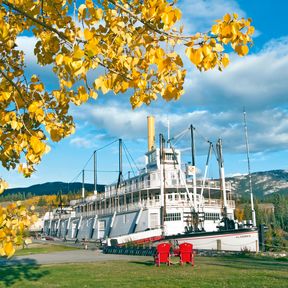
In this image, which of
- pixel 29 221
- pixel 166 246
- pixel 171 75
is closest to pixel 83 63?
pixel 171 75

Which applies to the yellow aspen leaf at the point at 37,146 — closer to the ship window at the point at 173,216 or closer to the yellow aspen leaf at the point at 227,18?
the yellow aspen leaf at the point at 227,18

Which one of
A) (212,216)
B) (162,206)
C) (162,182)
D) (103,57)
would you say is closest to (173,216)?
(162,206)

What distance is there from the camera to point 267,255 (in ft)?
79.0

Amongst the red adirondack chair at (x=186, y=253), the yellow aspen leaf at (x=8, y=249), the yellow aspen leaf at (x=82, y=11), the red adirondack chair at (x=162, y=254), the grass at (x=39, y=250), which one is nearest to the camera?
the yellow aspen leaf at (x=8, y=249)

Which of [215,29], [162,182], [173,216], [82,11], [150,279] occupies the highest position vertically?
[162,182]

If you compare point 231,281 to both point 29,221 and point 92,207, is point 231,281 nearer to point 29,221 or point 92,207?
point 29,221

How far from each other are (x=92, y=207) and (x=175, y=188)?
753 inches

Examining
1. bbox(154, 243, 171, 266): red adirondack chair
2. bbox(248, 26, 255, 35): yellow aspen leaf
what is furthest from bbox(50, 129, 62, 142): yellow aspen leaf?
bbox(154, 243, 171, 266): red adirondack chair

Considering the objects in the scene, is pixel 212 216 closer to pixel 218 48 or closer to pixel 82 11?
pixel 82 11

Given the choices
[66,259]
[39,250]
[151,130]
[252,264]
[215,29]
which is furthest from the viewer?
[151,130]

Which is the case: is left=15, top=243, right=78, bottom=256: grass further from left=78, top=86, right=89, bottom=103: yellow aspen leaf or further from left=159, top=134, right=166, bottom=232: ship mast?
left=78, top=86, right=89, bottom=103: yellow aspen leaf

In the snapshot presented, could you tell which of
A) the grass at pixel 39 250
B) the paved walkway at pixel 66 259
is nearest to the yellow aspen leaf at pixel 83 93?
the paved walkway at pixel 66 259

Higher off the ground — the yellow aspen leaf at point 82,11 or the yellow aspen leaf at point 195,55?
the yellow aspen leaf at point 82,11

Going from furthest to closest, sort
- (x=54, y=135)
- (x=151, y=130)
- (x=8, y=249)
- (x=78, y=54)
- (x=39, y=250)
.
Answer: (x=151, y=130), (x=39, y=250), (x=54, y=135), (x=8, y=249), (x=78, y=54)
